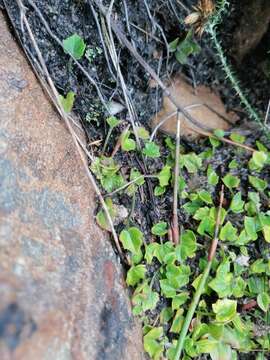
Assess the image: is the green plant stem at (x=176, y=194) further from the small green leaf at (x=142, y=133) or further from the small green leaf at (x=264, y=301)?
the small green leaf at (x=264, y=301)

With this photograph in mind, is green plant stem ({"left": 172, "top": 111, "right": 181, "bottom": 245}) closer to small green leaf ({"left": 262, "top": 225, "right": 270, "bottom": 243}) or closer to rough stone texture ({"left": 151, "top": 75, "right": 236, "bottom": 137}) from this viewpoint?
rough stone texture ({"left": 151, "top": 75, "right": 236, "bottom": 137})

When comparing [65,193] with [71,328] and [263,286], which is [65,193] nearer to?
[71,328]

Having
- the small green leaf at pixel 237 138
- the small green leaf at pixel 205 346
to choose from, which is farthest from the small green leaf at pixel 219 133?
the small green leaf at pixel 205 346

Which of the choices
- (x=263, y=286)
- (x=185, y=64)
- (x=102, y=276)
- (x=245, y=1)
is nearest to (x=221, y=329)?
(x=263, y=286)

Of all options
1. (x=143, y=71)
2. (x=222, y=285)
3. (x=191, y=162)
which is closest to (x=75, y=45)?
(x=143, y=71)

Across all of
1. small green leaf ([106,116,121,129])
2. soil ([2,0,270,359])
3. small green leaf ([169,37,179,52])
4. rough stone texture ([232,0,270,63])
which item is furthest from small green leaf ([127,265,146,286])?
rough stone texture ([232,0,270,63])

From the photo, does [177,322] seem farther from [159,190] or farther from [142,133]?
[142,133]

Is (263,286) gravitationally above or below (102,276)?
below
